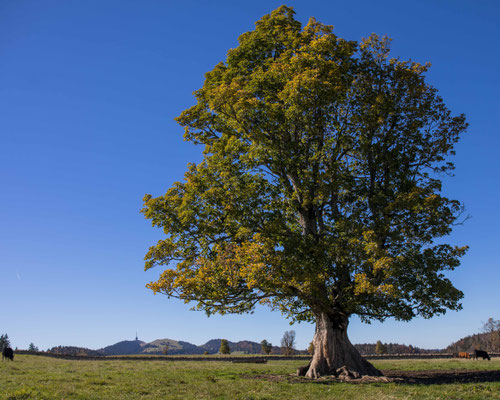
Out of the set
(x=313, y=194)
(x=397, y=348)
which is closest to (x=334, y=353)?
(x=313, y=194)

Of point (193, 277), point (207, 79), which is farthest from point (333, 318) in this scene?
point (207, 79)

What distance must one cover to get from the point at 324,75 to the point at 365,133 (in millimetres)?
4663

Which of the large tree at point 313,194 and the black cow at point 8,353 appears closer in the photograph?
the large tree at point 313,194

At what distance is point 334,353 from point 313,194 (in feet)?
30.7

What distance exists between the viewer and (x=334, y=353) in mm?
22625

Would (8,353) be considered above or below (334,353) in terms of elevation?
below

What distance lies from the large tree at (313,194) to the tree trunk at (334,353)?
0.21 feet

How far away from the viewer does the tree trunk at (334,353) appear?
72.8 ft

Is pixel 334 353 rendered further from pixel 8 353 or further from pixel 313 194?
pixel 8 353

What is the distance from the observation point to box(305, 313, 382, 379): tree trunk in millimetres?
22188

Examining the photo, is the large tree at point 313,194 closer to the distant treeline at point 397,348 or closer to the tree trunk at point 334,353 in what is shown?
the tree trunk at point 334,353

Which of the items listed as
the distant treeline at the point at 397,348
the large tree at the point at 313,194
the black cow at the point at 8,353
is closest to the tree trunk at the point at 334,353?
the large tree at the point at 313,194

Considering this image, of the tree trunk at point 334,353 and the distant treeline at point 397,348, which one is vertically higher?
the tree trunk at point 334,353

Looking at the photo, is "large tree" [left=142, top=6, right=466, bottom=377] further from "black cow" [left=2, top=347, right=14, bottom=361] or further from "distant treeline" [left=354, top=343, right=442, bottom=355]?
"distant treeline" [left=354, top=343, right=442, bottom=355]
